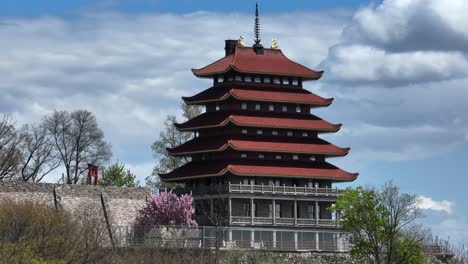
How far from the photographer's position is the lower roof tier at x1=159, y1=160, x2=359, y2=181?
109m

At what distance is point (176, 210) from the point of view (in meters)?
105

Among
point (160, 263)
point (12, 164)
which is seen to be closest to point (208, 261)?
point (160, 263)

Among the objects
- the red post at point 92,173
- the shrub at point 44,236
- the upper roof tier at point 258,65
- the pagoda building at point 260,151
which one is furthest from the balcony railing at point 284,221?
the shrub at point 44,236

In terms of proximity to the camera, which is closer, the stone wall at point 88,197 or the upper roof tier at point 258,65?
the stone wall at point 88,197

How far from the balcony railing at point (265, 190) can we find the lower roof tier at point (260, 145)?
123 inches

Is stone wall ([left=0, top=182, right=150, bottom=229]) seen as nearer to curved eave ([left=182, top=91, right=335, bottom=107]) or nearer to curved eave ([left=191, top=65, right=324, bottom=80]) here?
curved eave ([left=182, top=91, right=335, bottom=107])

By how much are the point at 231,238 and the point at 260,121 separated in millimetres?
11375

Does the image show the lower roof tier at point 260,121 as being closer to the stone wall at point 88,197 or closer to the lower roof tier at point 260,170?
the lower roof tier at point 260,170

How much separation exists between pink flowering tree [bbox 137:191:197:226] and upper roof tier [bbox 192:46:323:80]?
13502 mm

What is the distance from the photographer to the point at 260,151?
111m

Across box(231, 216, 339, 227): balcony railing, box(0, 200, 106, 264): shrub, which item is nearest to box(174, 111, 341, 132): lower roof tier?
box(231, 216, 339, 227): balcony railing

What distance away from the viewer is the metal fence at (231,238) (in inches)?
3794

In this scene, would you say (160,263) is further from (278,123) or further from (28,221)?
(278,123)

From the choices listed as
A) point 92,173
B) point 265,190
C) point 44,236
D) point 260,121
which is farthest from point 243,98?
point 44,236
